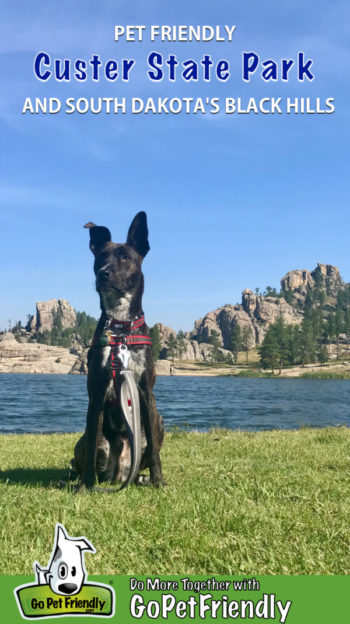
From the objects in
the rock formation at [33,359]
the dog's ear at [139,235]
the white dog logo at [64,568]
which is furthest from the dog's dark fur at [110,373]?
the rock formation at [33,359]

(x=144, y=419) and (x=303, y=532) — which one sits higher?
(x=144, y=419)

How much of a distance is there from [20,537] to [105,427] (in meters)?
2.04

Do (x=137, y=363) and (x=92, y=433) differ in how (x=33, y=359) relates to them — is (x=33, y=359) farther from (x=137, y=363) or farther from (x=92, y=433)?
(x=137, y=363)

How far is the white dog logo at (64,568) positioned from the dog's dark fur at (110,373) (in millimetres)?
2908

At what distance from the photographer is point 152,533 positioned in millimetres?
4441

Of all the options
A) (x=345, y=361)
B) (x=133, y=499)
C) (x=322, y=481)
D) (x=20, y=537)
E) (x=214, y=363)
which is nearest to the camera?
(x=20, y=537)

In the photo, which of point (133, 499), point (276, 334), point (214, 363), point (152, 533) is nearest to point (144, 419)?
point (133, 499)

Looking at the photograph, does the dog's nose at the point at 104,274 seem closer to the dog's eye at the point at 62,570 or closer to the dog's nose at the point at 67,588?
the dog's eye at the point at 62,570

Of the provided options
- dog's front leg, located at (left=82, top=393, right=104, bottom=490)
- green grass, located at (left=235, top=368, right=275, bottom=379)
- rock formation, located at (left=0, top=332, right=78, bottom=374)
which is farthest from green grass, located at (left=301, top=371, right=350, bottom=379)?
dog's front leg, located at (left=82, top=393, right=104, bottom=490)

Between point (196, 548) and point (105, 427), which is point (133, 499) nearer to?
point (105, 427)

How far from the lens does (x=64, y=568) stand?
3059 mm

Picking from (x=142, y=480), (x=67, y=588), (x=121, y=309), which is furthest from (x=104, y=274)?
(x=67, y=588)

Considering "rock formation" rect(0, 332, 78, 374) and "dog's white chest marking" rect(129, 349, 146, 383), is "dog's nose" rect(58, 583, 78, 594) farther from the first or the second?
"rock formation" rect(0, 332, 78, 374)

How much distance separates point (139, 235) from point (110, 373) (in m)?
1.65
